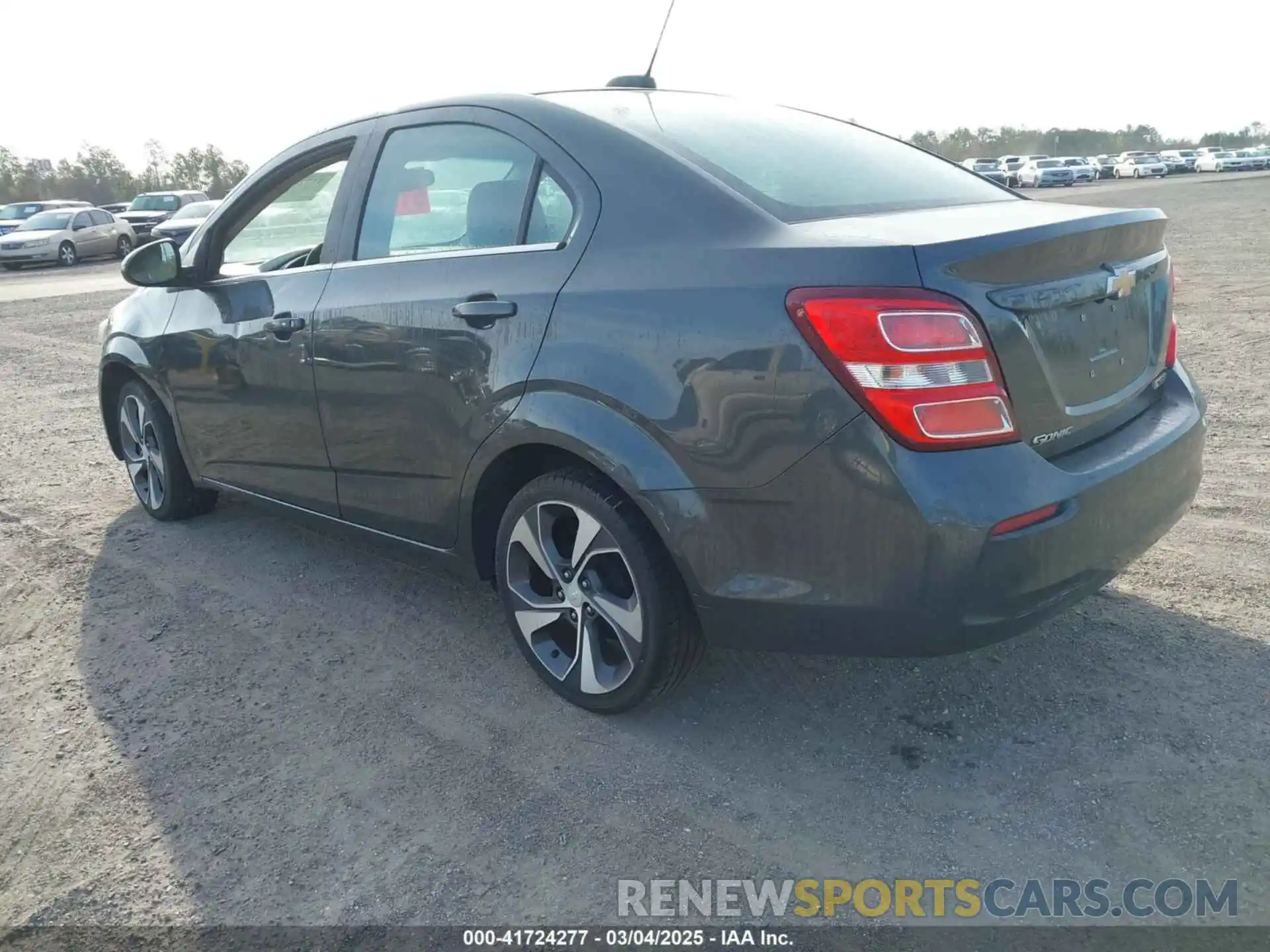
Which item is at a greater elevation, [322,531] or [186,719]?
[322,531]

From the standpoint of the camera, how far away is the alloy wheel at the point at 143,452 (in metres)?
4.86

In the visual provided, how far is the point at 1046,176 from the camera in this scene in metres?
53.1

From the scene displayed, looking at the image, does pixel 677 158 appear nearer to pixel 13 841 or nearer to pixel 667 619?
pixel 667 619

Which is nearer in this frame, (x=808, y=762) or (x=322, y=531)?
(x=808, y=762)

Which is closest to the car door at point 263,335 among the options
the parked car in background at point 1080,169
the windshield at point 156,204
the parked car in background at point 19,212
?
the windshield at point 156,204

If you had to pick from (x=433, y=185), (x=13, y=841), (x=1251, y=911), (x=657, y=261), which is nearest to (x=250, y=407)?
(x=433, y=185)

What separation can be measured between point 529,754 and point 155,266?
8.76 ft

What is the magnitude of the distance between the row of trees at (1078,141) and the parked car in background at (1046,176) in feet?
104

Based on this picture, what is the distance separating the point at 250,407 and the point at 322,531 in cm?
57

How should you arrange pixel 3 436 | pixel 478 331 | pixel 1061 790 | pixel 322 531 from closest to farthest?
pixel 1061 790 → pixel 478 331 → pixel 322 531 → pixel 3 436

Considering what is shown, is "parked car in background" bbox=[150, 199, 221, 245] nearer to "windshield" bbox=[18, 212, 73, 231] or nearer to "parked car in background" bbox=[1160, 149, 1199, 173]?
"windshield" bbox=[18, 212, 73, 231]

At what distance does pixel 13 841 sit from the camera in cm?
265

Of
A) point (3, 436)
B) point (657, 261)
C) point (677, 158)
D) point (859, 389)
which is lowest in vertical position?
point (3, 436)

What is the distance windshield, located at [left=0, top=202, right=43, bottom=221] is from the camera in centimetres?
3191
